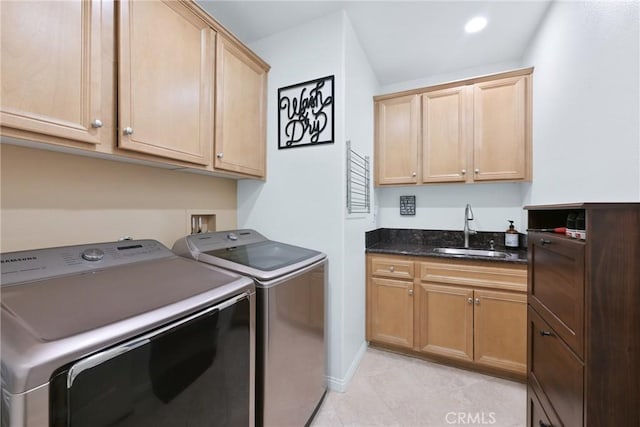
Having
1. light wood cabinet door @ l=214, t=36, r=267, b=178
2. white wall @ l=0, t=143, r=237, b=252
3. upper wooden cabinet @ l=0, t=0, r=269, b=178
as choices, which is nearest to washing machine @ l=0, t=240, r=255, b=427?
white wall @ l=0, t=143, r=237, b=252

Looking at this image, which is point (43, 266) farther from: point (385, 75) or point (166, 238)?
point (385, 75)

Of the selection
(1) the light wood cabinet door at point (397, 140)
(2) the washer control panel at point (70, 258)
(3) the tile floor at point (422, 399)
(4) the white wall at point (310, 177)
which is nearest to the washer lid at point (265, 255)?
(4) the white wall at point (310, 177)

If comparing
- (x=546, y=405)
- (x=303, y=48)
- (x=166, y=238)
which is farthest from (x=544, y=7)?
A: (x=166, y=238)

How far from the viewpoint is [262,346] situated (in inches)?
46.7

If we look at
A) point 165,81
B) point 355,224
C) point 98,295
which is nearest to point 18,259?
point 98,295

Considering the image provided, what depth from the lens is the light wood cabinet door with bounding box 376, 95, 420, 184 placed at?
2.50 meters

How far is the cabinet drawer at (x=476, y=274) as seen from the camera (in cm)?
188

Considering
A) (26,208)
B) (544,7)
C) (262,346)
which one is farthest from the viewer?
(544,7)

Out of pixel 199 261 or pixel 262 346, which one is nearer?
pixel 262 346

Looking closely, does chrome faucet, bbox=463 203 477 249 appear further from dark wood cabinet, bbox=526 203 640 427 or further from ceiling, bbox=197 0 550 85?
dark wood cabinet, bbox=526 203 640 427

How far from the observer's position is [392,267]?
7.42 ft

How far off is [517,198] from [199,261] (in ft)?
8.92

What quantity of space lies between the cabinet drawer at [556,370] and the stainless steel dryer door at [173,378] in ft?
3.69

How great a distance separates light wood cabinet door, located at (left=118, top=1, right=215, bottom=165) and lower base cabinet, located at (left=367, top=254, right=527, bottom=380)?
1729 millimetres
